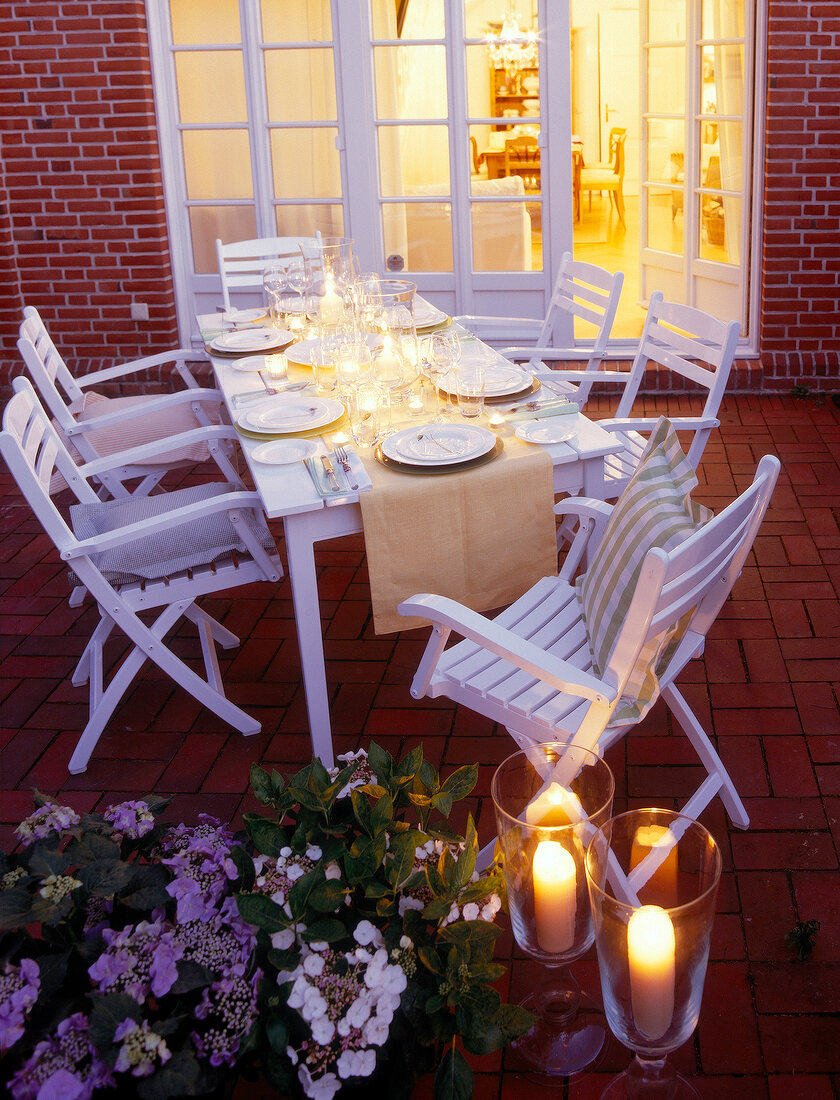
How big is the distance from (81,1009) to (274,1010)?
26 cm

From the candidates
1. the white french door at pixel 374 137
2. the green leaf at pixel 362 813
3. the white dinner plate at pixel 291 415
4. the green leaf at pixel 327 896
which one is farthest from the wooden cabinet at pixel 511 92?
the green leaf at pixel 327 896

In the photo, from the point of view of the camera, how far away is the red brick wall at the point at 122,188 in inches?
201

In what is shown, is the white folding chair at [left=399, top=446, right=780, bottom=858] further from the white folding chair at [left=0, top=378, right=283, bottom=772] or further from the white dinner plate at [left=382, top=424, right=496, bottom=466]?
the white folding chair at [left=0, top=378, right=283, bottom=772]

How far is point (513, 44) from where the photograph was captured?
5.39m

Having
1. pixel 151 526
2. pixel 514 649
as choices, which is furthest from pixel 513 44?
pixel 514 649

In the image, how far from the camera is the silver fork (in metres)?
2.52

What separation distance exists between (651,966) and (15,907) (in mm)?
891

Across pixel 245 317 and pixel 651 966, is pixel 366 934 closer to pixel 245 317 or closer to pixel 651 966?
pixel 651 966

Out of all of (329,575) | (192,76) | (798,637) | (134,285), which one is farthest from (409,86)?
(798,637)

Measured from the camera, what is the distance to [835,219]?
521cm

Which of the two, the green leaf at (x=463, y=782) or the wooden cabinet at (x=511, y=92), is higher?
the wooden cabinet at (x=511, y=92)

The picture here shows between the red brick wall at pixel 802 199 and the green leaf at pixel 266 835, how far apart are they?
444 centimetres

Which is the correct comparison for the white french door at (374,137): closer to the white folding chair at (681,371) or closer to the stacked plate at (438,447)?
the white folding chair at (681,371)

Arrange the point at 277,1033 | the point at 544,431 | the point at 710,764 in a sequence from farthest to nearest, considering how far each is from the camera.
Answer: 1. the point at 544,431
2. the point at 710,764
3. the point at 277,1033
